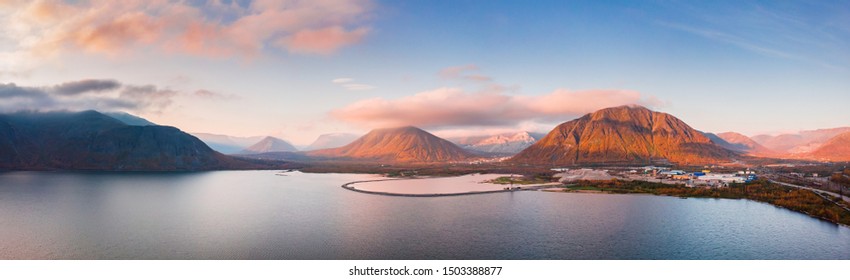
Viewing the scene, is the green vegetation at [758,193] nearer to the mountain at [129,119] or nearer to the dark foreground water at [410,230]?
the dark foreground water at [410,230]

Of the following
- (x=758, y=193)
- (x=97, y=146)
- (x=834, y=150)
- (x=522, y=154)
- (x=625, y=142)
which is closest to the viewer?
(x=758, y=193)

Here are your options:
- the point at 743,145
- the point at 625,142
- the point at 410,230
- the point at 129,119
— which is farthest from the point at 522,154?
the point at 410,230

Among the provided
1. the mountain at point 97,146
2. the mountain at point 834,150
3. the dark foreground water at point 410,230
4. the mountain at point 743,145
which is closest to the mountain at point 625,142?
the mountain at point 743,145

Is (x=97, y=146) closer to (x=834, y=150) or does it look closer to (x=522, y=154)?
(x=522, y=154)

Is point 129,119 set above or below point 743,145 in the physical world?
above

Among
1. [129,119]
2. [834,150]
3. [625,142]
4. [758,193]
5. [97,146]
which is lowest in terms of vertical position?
[758,193]
